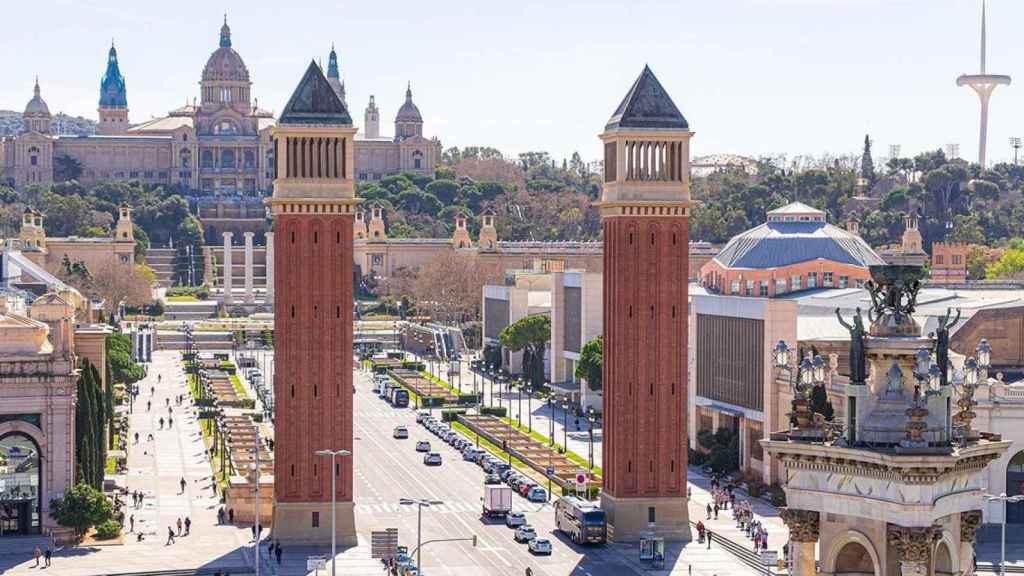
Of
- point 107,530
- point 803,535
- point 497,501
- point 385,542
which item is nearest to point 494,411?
point 497,501

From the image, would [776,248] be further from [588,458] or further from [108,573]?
[108,573]

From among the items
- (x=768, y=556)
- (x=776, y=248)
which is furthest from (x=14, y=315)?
(x=776, y=248)

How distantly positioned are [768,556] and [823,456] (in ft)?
163

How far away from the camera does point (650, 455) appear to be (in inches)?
3428

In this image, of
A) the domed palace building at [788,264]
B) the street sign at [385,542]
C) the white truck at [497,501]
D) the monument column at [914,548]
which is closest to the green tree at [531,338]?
the domed palace building at [788,264]

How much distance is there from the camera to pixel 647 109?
8744 cm

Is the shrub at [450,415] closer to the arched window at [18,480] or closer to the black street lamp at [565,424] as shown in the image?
the black street lamp at [565,424]

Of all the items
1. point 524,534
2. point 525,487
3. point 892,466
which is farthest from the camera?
point 525,487

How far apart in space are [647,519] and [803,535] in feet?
192

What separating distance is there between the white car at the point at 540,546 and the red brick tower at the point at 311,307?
7688 millimetres

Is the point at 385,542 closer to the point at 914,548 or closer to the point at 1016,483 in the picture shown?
the point at 1016,483

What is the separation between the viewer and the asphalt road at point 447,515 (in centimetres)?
8012

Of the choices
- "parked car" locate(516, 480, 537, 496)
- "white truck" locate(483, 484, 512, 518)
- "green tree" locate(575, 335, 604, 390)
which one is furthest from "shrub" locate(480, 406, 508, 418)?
"white truck" locate(483, 484, 512, 518)

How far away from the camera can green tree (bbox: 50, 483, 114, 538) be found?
8475 centimetres
